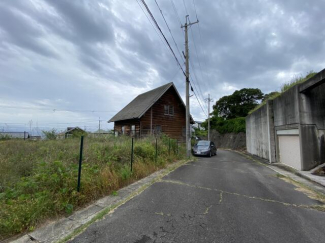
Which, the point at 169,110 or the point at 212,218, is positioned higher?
the point at 169,110

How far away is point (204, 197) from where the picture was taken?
15.3 feet

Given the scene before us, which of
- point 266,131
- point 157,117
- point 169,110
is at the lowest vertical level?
point 266,131

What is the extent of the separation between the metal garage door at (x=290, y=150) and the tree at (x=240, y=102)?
29.2m

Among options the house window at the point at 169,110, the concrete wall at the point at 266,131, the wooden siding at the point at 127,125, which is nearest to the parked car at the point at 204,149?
the concrete wall at the point at 266,131

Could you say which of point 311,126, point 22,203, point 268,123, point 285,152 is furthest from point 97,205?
point 268,123

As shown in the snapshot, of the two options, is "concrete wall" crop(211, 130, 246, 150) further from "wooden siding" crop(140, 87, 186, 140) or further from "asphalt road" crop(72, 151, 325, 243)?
"asphalt road" crop(72, 151, 325, 243)

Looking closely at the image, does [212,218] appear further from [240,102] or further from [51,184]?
[240,102]

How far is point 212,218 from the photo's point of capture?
347 cm

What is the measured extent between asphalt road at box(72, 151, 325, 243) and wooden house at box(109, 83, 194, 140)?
11.8m

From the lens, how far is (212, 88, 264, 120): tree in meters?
37.2

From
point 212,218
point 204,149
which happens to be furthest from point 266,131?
point 212,218

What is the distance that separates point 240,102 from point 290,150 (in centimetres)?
3232

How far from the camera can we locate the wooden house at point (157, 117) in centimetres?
1764

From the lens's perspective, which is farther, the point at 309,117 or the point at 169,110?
the point at 169,110
